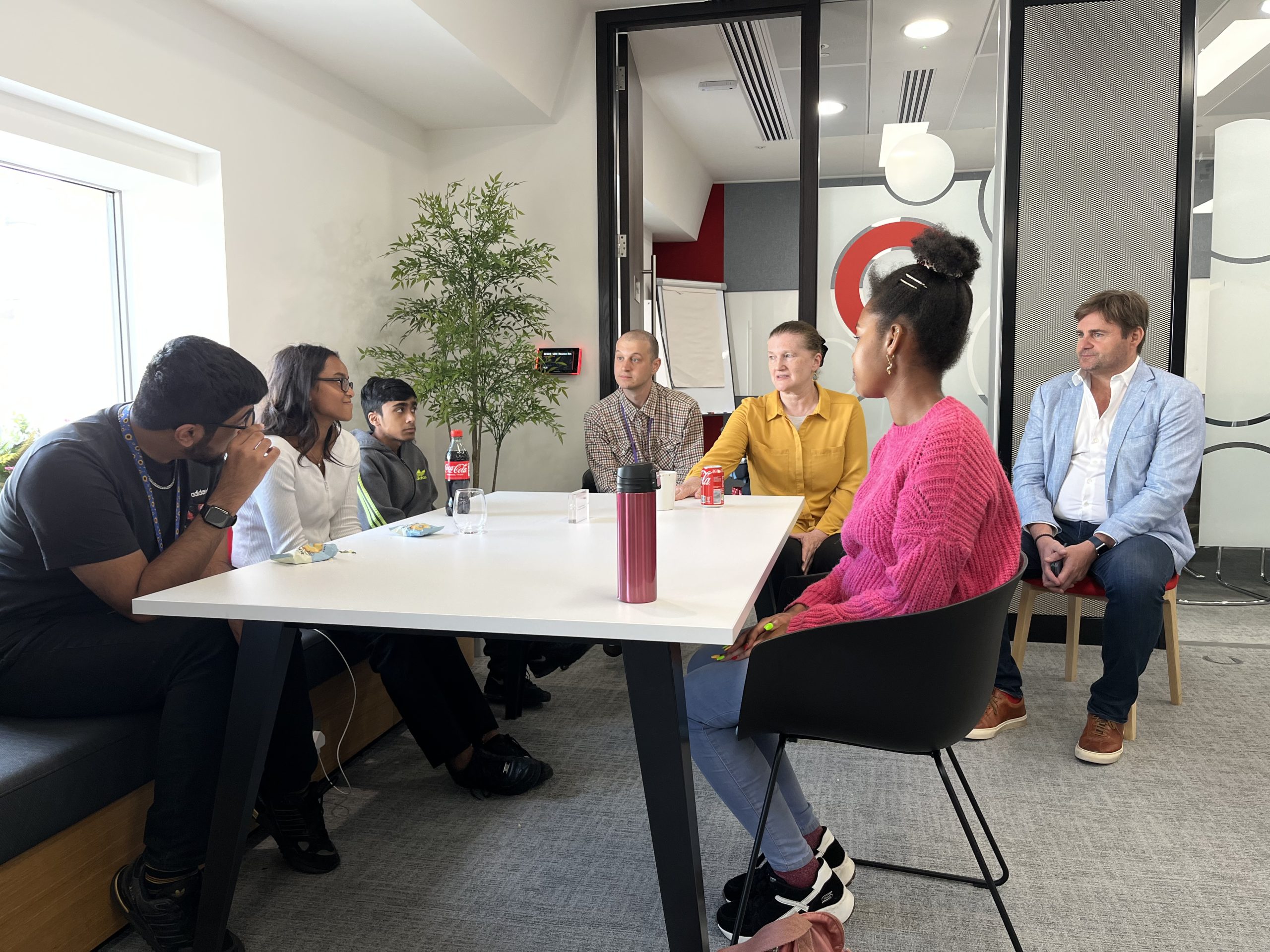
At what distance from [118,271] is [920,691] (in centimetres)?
319

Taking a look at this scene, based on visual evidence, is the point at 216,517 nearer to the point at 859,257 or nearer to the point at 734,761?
the point at 734,761

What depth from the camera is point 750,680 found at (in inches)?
60.0

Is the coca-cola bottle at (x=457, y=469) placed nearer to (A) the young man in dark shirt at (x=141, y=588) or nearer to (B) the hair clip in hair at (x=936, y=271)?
(A) the young man in dark shirt at (x=141, y=588)

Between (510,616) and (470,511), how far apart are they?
101 centimetres

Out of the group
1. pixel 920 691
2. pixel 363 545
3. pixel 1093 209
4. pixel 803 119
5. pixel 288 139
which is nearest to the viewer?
pixel 920 691

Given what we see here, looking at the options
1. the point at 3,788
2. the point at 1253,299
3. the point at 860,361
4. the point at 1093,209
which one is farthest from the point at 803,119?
the point at 3,788

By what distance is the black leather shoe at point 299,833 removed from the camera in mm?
1981

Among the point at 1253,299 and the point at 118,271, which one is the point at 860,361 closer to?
the point at 118,271

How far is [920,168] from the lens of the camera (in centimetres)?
430

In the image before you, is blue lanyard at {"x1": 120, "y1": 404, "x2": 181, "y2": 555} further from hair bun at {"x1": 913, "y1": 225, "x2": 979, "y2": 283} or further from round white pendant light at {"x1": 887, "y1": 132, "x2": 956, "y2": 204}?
round white pendant light at {"x1": 887, "y1": 132, "x2": 956, "y2": 204}

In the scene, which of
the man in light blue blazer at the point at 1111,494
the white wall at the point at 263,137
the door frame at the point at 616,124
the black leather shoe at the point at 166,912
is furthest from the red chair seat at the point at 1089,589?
the white wall at the point at 263,137

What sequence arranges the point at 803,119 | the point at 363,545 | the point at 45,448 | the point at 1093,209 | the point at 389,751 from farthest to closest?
1. the point at 803,119
2. the point at 1093,209
3. the point at 389,751
4. the point at 363,545
5. the point at 45,448

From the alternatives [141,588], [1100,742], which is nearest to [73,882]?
[141,588]

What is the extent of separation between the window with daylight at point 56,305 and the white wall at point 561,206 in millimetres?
1921
